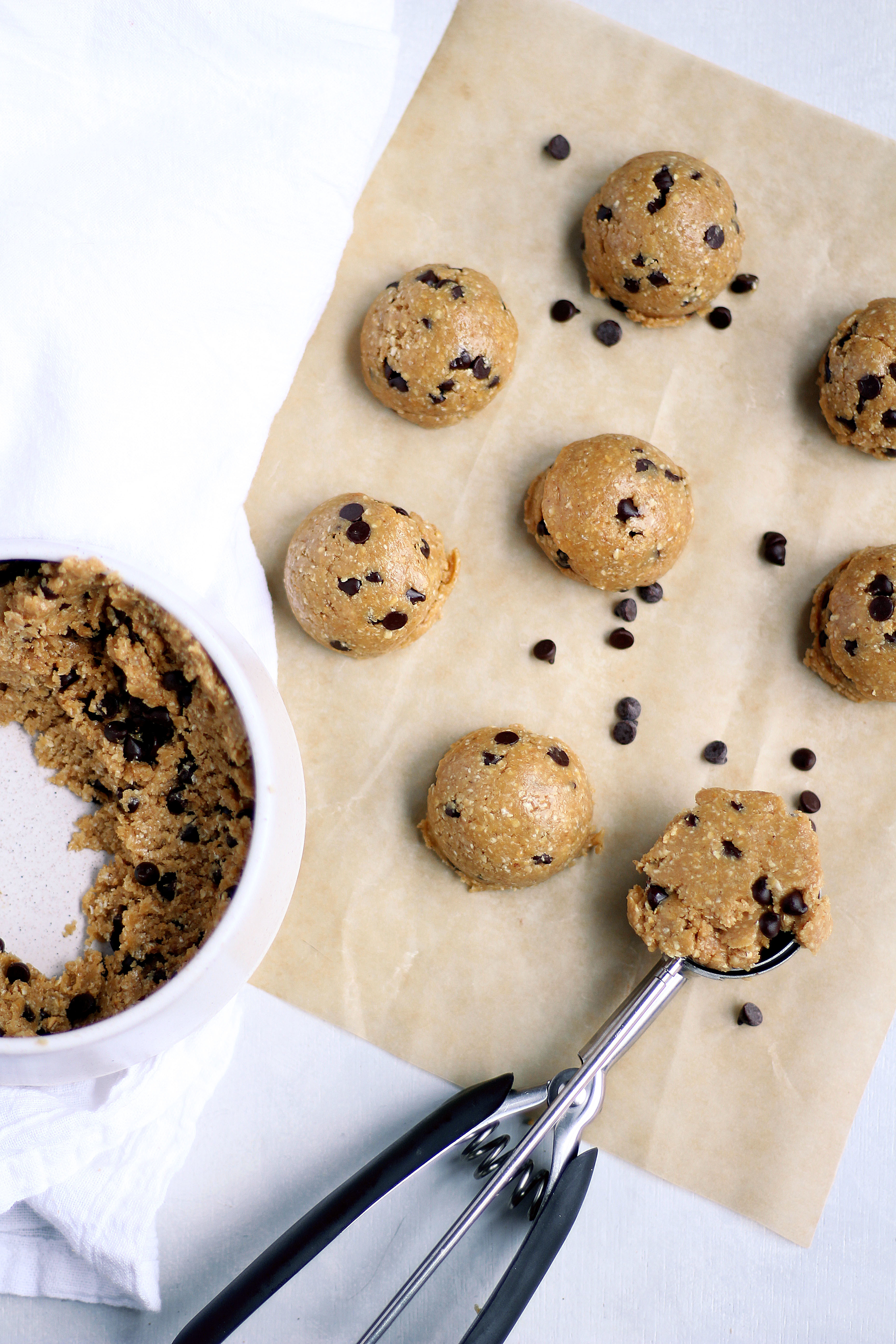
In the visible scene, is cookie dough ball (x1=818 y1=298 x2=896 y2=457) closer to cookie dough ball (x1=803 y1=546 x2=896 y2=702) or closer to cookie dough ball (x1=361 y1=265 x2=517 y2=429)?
cookie dough ball (x1=803 y1=546 x2=896 y2=702)

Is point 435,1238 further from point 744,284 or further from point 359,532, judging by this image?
point 744,284

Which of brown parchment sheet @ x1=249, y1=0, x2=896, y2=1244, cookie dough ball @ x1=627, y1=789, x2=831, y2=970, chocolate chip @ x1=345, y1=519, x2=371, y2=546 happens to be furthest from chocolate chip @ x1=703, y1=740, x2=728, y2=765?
chocolate chip @ x1=345, y1=519, x2=371, y2=546

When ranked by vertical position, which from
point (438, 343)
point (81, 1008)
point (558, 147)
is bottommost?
point (81, 1008)

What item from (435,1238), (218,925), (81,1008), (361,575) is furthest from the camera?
(435,1238)

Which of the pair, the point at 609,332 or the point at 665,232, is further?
the point at 609,332

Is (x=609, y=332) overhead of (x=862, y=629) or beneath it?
overhead

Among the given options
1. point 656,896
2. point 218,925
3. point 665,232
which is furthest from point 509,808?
point 665,232

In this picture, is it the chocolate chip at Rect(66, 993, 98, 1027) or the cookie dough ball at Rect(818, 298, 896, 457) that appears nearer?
the chocolate chip at Rect(66, 993, 98, 1027)

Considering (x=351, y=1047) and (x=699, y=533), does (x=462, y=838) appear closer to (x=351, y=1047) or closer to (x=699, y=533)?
(x=351, y=1047)
